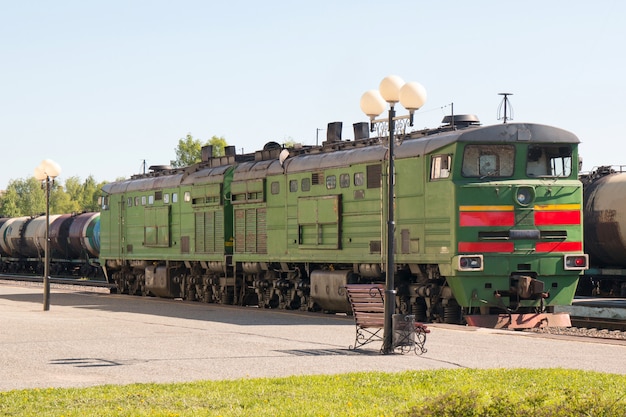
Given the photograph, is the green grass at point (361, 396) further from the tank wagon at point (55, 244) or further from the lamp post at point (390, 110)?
the tank wagon at point (55, 244)

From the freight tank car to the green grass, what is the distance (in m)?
17.9

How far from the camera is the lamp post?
17062 mm

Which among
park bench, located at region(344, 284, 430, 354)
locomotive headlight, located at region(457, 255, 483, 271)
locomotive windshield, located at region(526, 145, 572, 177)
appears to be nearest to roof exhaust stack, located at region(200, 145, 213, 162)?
locomotive windshield, located at region(526, 145, 572, 177)

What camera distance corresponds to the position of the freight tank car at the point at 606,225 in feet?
101

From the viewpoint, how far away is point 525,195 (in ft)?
72.1

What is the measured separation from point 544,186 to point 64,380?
12.0m

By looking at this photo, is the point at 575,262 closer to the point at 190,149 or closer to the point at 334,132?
the point at 334,132

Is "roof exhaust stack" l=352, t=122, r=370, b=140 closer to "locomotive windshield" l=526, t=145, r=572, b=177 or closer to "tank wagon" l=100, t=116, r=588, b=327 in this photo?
"tank wagon" l=100, t=116, r=588, b=327

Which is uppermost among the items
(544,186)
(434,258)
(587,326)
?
(544,186)

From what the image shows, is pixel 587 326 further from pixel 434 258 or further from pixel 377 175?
pixel 377 175

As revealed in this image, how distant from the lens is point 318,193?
26094 mm

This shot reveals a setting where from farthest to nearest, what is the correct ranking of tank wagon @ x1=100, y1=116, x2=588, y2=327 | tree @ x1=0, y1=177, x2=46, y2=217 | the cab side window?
tree @ x1=0, y1=177, x2=46, y2=217 → the cab side window → tank wagon @ x1=100, y1=116, x2=588, y2=327

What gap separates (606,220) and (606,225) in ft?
0.47

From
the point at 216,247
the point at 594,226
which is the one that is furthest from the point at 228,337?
the point at 594,226
